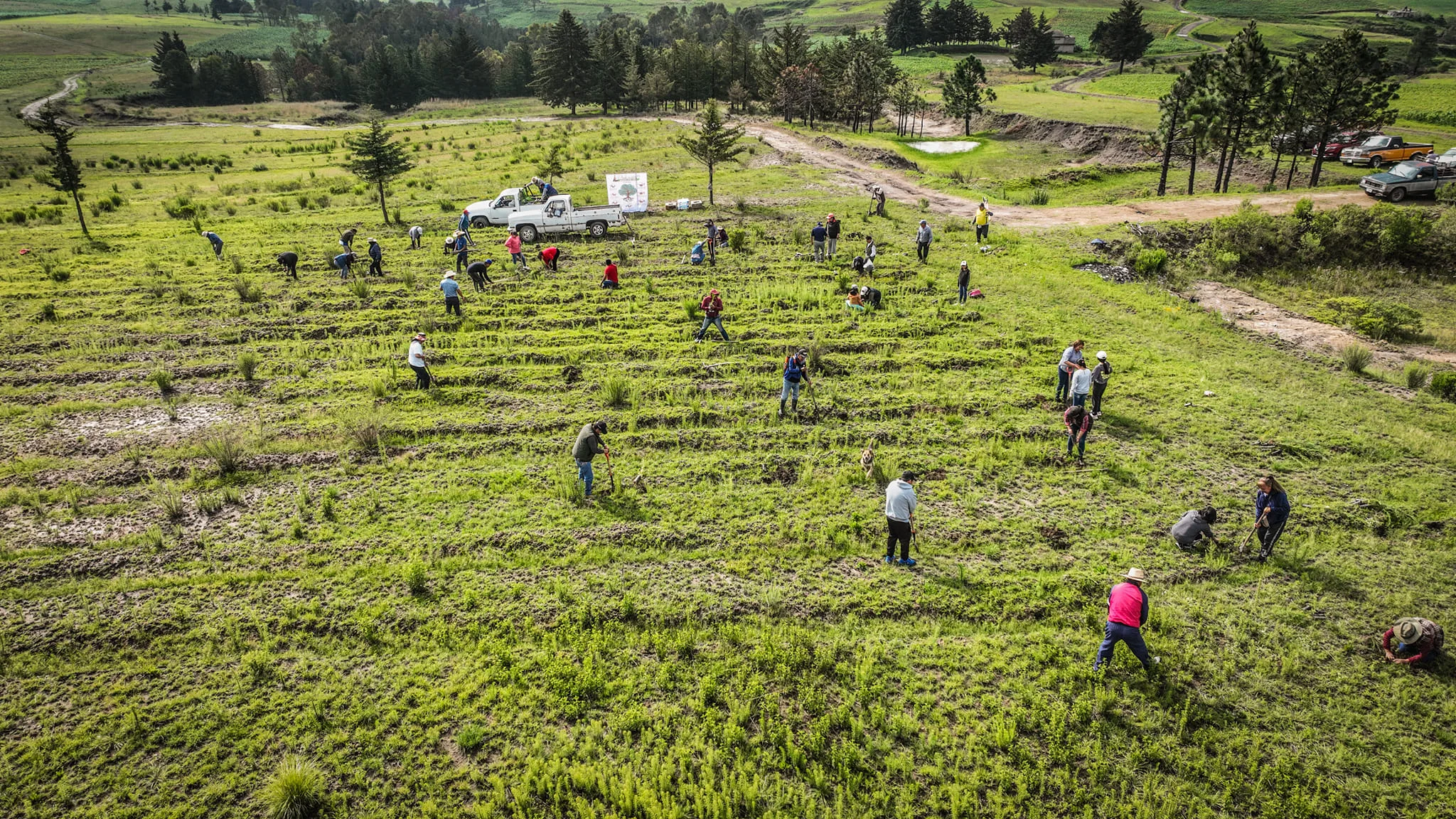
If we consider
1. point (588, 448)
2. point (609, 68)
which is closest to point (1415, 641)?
point (588, 448)

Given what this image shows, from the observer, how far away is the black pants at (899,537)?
10.5 metres

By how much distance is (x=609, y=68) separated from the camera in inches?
3199

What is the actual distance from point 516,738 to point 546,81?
87.1 metres

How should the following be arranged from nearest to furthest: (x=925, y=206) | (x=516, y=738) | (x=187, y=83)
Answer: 1. (x=516, y=738)
2. (x=925, y=206)
3. (x=187, y=83)

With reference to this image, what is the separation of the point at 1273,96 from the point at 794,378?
3600 cm

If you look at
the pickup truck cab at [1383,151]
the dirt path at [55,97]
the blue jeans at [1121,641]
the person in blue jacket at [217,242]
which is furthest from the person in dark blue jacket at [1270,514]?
the dirt path at [55,97]

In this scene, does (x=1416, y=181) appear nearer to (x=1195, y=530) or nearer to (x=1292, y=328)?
(x=1292, y=328)

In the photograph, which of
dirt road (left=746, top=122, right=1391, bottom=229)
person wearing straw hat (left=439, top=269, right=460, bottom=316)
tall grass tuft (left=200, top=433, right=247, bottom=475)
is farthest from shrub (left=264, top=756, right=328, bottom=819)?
dirt road (left=746, top=122, right=1391, bottom=229)

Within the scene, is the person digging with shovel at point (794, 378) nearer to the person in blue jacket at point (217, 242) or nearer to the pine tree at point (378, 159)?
the person in blue jacket at point (217, 242)

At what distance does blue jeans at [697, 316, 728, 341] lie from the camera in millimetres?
18547

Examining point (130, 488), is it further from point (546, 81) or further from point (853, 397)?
point (546, 81)

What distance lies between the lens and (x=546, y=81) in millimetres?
81125

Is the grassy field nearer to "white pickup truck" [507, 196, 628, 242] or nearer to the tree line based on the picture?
"white pickup truck" [507, 196, 628, 242]

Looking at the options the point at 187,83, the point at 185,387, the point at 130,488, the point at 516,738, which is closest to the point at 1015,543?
the point at 516,738
